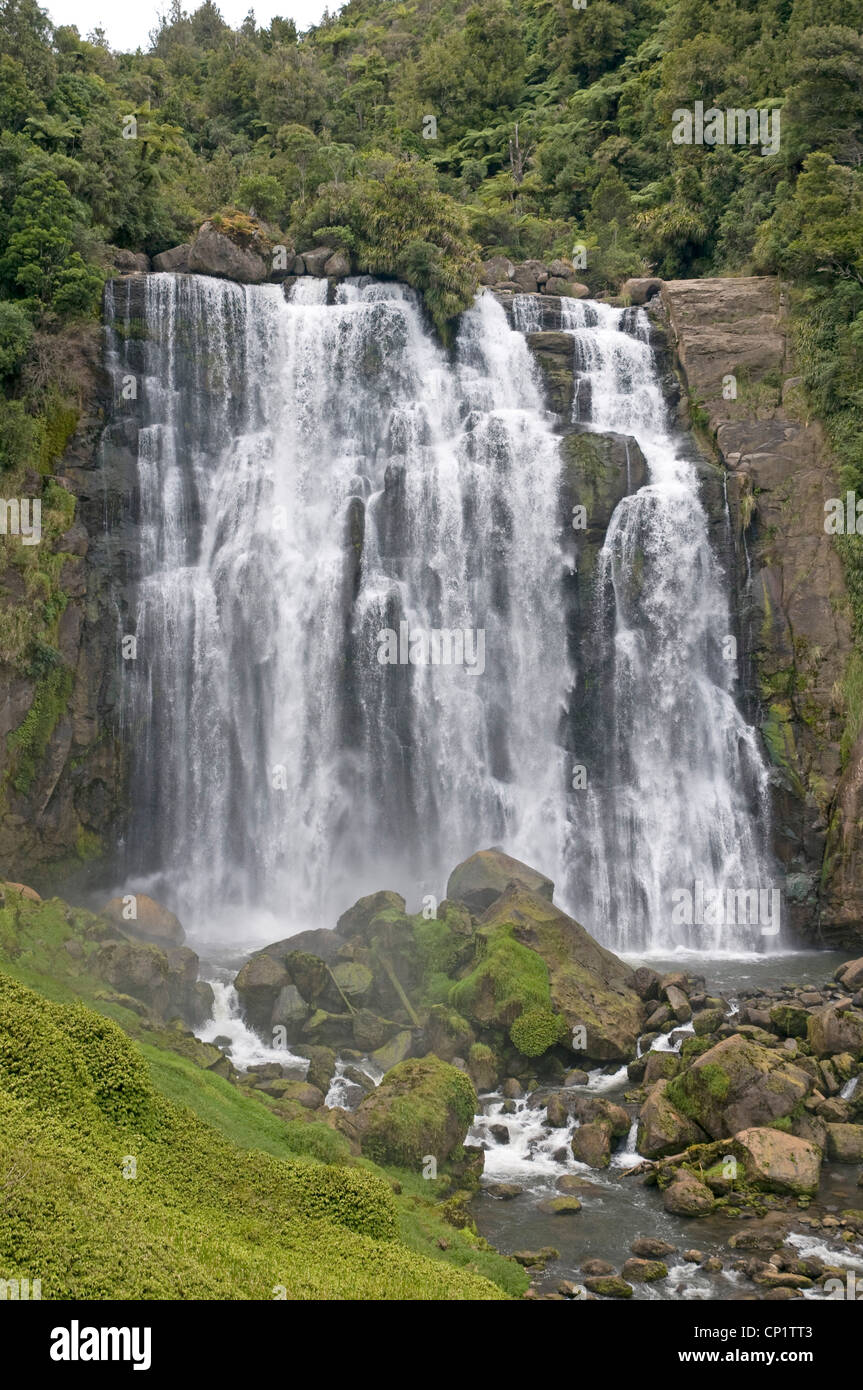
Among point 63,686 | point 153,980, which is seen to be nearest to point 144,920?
point 153,980

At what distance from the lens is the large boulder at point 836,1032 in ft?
66.8

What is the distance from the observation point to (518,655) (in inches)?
1318

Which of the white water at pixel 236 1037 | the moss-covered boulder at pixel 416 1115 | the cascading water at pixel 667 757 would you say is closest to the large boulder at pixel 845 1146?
the moss-covered boulder at pixel 416 1115

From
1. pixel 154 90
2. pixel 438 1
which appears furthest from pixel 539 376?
pixel 438 1

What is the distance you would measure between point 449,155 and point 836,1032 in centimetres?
5409

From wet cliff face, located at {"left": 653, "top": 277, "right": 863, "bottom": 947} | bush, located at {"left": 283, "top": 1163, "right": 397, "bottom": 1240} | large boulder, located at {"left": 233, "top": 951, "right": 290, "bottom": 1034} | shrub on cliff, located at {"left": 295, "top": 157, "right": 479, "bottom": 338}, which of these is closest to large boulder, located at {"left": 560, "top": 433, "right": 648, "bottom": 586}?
wet cliff face, located at {"left": 653, "top": 277, "right": 863, "bottom": 947}

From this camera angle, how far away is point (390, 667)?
3272cm

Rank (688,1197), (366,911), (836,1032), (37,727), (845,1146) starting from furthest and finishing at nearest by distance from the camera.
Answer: (37,727), (366,911), (836,1032), (845,1146), (688,1197)

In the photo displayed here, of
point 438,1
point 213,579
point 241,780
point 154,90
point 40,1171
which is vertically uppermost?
point 438,1

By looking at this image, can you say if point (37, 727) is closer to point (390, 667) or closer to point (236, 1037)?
point (390, 667)

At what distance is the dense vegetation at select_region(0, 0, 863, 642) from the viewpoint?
1332 inches

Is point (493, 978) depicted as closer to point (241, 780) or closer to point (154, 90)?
point (241, 780)
